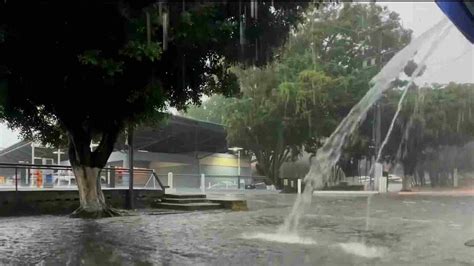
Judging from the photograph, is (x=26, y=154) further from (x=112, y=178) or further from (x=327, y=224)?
(x=327, y=224)

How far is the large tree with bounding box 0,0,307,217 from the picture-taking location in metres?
7.49

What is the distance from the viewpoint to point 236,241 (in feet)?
31.4

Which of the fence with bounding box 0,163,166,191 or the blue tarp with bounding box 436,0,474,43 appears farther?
the fence with bounding box 0,163,166,191

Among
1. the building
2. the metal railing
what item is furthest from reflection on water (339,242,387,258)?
the building

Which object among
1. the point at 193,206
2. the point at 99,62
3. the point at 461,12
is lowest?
the point at 193,206

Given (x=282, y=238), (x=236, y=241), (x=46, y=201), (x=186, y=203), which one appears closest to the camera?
(x=236, y=241)

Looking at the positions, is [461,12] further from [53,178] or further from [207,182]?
[207,182]

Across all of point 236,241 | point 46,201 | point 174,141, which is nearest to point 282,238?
point 236,241

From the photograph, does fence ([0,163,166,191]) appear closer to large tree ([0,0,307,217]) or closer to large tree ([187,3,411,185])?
large tree ([0,0,307,217])

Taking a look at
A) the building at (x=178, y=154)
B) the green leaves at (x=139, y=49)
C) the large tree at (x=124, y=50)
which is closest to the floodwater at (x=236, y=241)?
the large tree at (x=124, y=50)

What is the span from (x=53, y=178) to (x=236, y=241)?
1213 centimetres

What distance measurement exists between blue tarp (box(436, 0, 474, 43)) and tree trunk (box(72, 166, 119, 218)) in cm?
1070

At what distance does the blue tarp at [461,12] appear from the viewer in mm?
7959

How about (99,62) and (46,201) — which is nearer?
(99,62)
